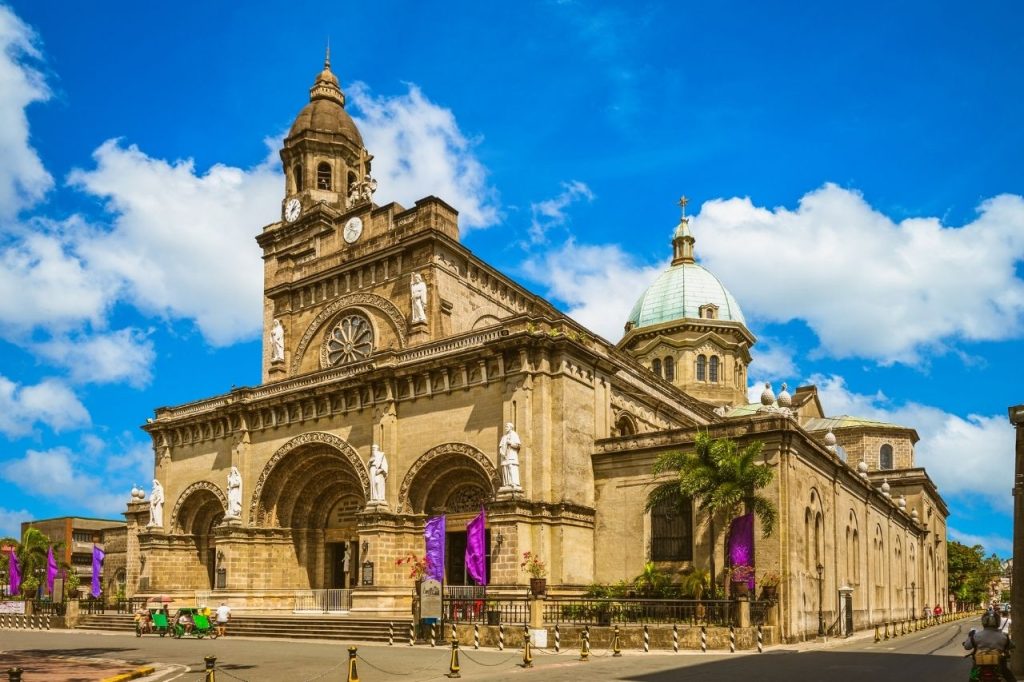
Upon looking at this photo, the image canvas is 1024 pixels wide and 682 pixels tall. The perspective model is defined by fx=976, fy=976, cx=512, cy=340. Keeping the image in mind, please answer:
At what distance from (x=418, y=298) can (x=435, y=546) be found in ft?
39.3

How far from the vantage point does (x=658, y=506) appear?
36594mm

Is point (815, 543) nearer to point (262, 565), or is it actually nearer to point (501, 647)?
point (501, 647)

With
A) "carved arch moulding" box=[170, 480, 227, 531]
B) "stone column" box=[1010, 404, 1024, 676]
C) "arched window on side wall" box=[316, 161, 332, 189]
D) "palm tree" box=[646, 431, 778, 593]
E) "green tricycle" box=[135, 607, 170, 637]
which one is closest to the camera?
"stone column" box=[1010, 404, 1024, 676]

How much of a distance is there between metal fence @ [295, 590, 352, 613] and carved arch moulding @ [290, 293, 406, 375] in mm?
11098

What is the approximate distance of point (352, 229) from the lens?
157 ft

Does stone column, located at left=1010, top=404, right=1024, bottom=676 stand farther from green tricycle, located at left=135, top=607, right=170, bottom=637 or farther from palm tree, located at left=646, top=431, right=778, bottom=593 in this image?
green tricycle, located at left=135, top=607, right=170, bottom=637

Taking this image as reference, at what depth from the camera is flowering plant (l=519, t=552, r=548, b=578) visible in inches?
1318

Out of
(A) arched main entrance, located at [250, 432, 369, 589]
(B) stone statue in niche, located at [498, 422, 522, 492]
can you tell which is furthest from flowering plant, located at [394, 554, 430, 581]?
(A) arched main entrance, located at [250, 432, 369, 589]

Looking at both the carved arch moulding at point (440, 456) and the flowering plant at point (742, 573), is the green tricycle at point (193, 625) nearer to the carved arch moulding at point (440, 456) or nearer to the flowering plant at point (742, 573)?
the carved arch moulding at point (440, 456)

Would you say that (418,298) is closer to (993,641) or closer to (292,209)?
(292,209)

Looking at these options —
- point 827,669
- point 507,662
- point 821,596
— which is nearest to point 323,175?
point 821,596

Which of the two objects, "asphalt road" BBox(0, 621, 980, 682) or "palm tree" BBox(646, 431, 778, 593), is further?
"palm tree" BBox(646, 431, 778, 593)

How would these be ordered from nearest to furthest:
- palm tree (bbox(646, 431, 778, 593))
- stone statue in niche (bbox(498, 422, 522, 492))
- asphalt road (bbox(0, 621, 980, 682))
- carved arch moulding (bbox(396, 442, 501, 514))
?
1. asphalt road (bbox(0, 621, 980, 682))
2. palm tree (bbox(646, 431, 778, 593))
3. stone statue in niche (bbox(498, 422, 522, 492))
4. carved arch moulding (bbox(396, 442, 501, 514))

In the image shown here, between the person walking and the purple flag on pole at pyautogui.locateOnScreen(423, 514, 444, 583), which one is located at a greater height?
the purple flag on pole at pyautogui.locateOnScreen(423, 514, 444, 583)
